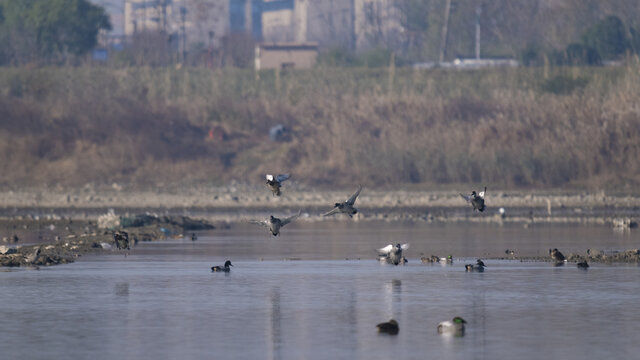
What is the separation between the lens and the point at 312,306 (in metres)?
26.3

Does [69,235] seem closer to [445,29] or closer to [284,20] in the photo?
[445,29]

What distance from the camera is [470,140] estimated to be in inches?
2945

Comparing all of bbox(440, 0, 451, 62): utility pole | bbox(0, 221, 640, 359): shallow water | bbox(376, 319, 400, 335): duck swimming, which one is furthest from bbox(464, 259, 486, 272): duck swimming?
bbox(440, 0, 451, 62): utility pole

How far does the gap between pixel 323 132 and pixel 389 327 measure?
55931mm

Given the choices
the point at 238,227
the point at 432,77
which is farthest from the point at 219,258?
the point at 432,77

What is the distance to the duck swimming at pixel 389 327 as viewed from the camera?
22.3 meters

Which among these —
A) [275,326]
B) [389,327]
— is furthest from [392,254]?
[389,327]

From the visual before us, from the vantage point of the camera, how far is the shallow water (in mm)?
21000

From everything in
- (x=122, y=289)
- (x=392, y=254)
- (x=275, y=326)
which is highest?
(x=392, y=254)

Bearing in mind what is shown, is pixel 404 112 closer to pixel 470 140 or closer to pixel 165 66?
pixel 470 140

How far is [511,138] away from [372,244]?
3371 centimetres

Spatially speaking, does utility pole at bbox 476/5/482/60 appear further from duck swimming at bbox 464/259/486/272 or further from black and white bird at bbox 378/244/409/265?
duck swimming at bbox 464/259/486/272

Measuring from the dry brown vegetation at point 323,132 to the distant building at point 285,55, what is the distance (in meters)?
25.0

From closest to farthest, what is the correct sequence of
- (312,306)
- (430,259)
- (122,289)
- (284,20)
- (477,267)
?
(312,306) < (122,289) < (477,267) < (430,259) < (284,20)
